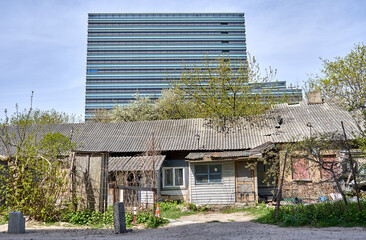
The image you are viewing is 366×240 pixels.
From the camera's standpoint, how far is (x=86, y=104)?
100 meters

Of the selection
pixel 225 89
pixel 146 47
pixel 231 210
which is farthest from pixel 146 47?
pixel 231 210

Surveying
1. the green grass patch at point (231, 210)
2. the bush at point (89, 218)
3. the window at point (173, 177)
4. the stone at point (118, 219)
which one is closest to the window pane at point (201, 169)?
the window at point (173, 177)

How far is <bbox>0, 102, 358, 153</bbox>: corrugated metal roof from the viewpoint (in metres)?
21.6

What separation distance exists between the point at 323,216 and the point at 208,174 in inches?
352

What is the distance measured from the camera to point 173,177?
20.8 m

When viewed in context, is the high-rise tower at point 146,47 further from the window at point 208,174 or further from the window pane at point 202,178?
the window pane at point 202,178

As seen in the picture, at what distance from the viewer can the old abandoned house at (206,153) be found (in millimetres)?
18422

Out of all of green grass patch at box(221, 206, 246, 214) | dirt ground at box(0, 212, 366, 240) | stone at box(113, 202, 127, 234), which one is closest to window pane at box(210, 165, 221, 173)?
green grass patch at box(221, 206, 246, 214)

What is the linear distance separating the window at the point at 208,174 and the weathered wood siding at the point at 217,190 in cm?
23

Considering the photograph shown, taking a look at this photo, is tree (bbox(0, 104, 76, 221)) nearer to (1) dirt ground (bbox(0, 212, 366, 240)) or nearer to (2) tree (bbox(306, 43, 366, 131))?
(1) dirt ground (bbox(0, 212, 366, 240))

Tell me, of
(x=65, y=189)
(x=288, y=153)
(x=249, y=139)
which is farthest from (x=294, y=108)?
(x=65, y=189)

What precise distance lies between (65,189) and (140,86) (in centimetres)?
9204

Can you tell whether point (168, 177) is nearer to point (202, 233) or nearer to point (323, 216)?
point (202, 233)

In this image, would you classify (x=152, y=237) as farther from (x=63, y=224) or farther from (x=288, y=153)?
(x=288, y=153)
